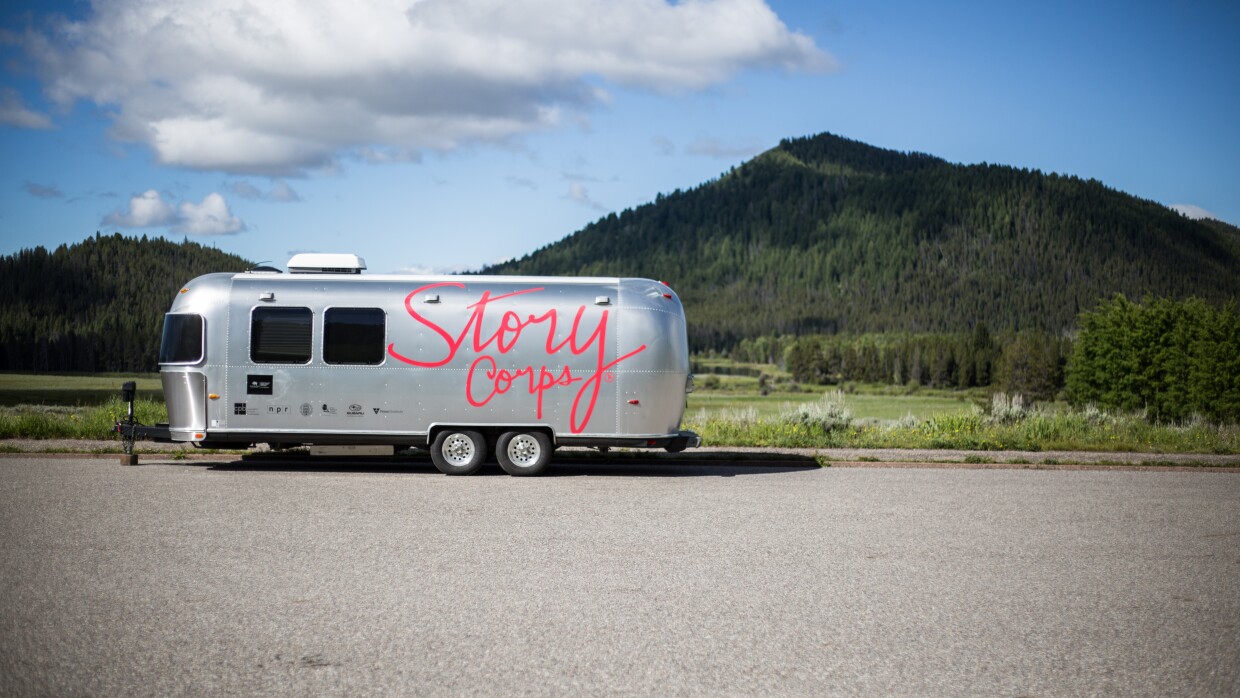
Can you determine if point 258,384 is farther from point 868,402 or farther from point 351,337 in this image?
point 868,402

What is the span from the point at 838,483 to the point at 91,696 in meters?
11.1

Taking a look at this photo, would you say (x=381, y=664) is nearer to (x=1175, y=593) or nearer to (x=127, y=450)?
(x=1175, y=593)

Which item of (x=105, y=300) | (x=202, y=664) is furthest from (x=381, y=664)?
(x=105, y=300)

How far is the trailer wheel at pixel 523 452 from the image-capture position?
15492 mm

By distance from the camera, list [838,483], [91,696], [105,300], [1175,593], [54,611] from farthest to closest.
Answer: [105,300], [838,483], [1175,593], [54,611], [91,696]

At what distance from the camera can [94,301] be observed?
327ft

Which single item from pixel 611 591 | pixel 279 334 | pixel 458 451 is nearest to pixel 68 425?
pixel 279 334

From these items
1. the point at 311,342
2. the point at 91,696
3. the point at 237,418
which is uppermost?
the point at 311,342

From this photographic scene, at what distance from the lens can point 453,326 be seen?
1549cm

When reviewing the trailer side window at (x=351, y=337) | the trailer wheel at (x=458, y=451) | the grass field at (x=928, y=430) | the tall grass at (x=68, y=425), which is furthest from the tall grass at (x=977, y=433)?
the tall grass at (x=68, y=425)

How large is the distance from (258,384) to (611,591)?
942cm

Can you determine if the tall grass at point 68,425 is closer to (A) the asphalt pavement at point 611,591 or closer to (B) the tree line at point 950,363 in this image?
(A) the asphalt pavement at point 611,591

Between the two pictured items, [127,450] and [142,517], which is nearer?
[142,517]

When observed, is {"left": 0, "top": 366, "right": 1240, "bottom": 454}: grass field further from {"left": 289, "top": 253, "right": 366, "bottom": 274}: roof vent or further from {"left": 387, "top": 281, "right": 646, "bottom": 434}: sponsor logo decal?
{"left": 289, "top": 253, "right": 366, "bottom": 274}: roof vent
